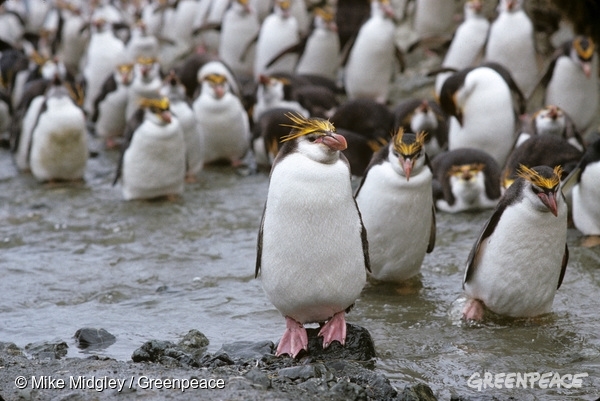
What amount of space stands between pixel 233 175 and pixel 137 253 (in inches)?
102

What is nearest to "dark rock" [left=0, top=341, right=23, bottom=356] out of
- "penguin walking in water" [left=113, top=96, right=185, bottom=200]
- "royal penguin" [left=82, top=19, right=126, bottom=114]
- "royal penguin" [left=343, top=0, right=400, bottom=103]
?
"penguin walking in water" [left=113, top=96, right=185, bottom=200]

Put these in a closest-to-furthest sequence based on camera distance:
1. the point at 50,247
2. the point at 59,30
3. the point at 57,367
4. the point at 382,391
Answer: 1. the point at 382,391
2. the point at 57,367
3. the point at 50,247
4. the point at 59,30

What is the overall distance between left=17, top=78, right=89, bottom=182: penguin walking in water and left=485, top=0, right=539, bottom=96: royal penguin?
14.5 feet

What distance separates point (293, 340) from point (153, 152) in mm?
3986

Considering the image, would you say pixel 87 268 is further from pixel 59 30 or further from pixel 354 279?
pixel 59 30

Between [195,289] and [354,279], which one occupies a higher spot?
[354,279]

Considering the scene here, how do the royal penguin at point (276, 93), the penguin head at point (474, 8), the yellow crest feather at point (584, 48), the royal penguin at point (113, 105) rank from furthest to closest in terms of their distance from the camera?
the penguin head at point (474, 8), the royal penguin at point (113, 105), the royal penguin at point (276, 93), the yellow crest feather at point (584, 48)

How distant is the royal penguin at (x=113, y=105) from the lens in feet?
34.7

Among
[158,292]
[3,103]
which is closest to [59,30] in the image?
[3,103]

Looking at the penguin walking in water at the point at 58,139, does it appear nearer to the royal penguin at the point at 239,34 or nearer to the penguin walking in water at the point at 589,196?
the royal penguin at the point at 239,34

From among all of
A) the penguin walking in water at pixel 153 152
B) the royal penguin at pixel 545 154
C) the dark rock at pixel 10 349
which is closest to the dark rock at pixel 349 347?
the dark rock at pixel 10 349

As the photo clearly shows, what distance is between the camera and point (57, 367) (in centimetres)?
435

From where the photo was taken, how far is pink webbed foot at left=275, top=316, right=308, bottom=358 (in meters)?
4.43

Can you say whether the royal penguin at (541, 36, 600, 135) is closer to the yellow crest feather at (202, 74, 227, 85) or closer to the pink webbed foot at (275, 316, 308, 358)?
the yellow crest feather at (202, 74, 227, 85)
